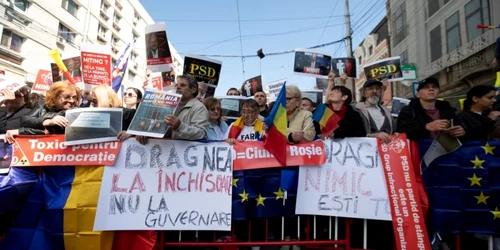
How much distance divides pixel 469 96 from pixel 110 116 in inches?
147

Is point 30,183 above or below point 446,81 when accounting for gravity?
below

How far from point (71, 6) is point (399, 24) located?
2813 cm

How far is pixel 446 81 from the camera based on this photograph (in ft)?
55.7

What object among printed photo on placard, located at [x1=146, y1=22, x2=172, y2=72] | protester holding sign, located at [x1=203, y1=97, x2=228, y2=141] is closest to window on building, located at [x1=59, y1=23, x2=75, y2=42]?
printed photo on placard, located at [x1=146, y1=22, x2=172, y2=72]

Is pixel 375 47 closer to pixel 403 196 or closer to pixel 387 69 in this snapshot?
pixel 387 69

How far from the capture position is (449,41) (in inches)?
662

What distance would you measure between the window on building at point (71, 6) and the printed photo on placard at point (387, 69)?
29685 mm

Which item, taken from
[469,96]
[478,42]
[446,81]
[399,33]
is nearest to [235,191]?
[469,96]

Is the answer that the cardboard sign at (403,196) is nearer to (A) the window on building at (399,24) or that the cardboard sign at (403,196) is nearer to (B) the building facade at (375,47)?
(A) the window on building at (399,24)

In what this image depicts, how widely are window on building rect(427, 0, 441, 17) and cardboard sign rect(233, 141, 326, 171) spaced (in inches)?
753

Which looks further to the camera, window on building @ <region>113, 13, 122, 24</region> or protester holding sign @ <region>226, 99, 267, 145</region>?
window on building @ <region>113, 13, 122, 24</region>

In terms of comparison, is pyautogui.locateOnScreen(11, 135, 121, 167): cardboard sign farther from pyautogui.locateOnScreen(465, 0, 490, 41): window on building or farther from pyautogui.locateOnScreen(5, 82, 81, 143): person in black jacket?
pyautogui.locateOnScreen(465, 0, 490, 41): window on building

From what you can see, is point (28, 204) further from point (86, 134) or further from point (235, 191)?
point (235, 191)

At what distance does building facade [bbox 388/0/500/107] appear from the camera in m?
14.0
